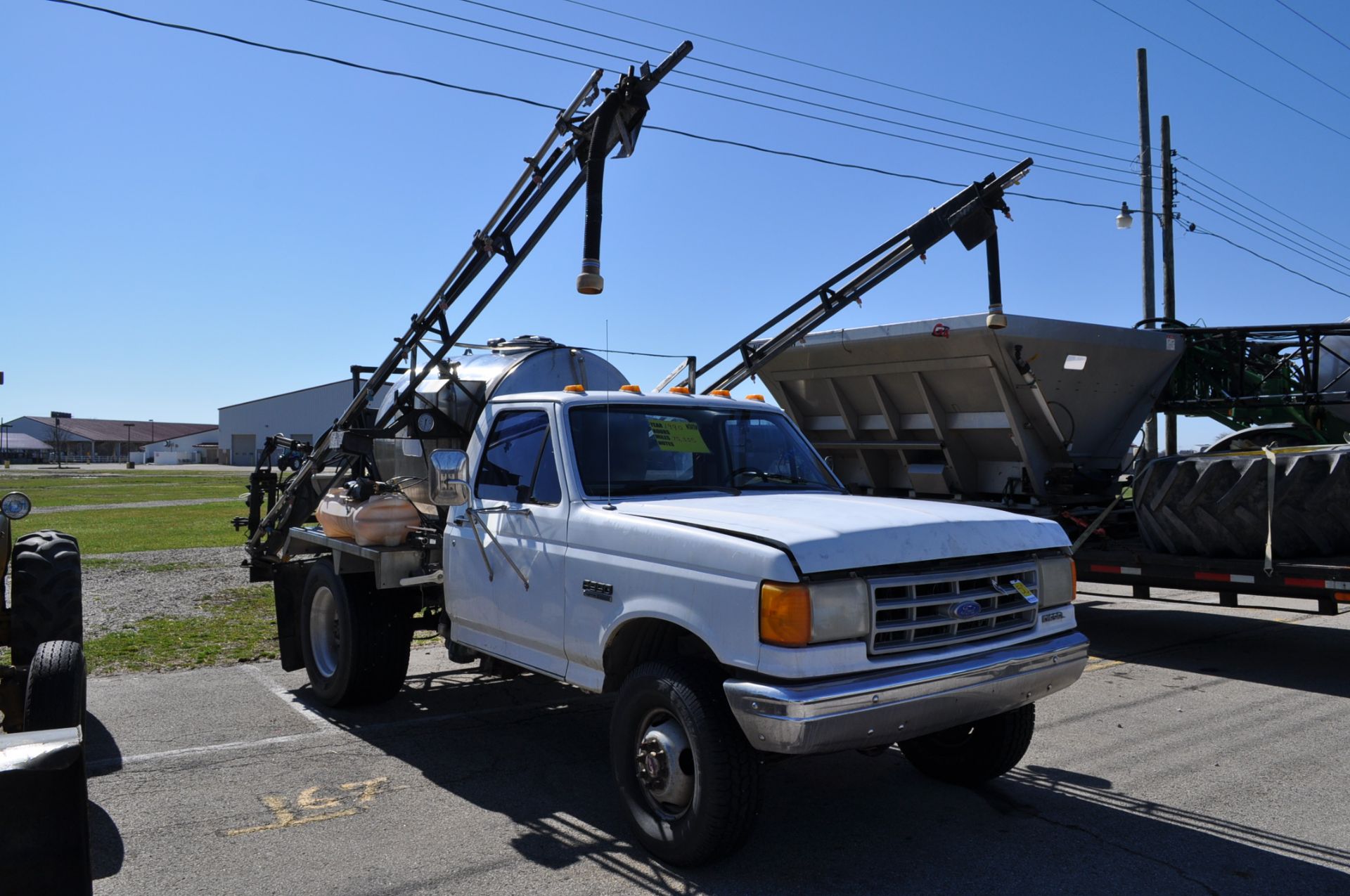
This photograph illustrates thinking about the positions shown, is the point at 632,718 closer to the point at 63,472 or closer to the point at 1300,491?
the point at 1300,491

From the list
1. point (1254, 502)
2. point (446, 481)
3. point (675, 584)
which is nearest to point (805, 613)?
point (675, 584)

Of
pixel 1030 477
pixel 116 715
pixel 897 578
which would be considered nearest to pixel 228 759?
pixel 116 715

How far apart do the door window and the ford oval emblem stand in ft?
6.52

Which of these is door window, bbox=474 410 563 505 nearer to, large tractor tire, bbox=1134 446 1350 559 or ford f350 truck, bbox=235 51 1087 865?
ford f350 truck, bbox=235 51 1087 865

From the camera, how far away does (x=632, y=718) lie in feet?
14.1

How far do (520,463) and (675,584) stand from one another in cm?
164

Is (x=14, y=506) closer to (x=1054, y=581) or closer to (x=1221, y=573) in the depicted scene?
(x=1054, y=581)

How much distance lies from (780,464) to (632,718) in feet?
6.30

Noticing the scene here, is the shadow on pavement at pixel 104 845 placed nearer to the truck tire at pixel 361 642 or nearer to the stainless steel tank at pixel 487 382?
the truck tire at pixel 361 642

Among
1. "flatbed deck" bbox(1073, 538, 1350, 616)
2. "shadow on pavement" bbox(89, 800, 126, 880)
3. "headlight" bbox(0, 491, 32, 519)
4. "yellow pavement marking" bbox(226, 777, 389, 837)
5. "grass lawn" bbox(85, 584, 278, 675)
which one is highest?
"headlight" bbox(0, 491, 32, 519)

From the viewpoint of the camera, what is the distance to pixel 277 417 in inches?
3167

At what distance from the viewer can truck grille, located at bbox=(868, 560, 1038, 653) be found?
13.1ft

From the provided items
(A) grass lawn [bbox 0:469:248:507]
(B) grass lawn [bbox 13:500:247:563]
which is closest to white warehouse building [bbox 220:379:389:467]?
(A) grass lawn [bbox 0:469:248:507]

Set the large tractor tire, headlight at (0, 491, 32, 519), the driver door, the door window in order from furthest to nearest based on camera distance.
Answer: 1. the large tractor tire
2. headlight at (0, 491, 32, 519)
3. the door window
4. the driver door
